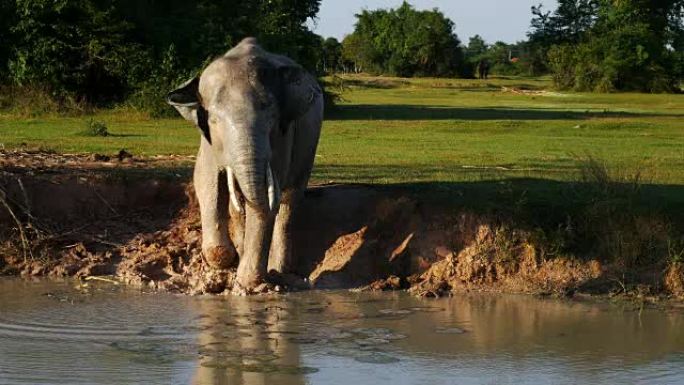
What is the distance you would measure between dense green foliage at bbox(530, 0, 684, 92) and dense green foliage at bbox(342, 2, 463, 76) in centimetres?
1887

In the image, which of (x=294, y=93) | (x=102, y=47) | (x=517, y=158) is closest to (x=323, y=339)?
(x=294, y=93)

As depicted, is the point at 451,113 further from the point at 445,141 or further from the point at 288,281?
the point at 288,281

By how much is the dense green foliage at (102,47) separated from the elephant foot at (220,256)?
16107mm

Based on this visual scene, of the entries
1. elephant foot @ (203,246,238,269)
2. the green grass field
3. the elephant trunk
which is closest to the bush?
the green grass field

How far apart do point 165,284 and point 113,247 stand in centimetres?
119

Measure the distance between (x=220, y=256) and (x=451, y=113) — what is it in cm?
2284

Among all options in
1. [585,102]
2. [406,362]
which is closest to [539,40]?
[585,102]

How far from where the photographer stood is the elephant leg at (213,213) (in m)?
13.0

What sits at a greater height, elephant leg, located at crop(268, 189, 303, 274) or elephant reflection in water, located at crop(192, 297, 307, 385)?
elephant leg, located at crop(268, 189, 303, 274)

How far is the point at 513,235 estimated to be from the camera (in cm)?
1338

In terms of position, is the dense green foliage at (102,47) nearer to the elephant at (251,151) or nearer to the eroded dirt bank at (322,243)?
the eroded dirt bank at (322,243)

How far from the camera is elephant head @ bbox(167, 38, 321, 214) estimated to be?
1171cm

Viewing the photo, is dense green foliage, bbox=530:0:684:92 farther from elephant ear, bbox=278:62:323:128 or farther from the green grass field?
elephant ear, bbox=278:62:323:128

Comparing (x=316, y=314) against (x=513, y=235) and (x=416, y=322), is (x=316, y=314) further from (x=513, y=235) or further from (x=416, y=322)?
(x=513, y=235)
